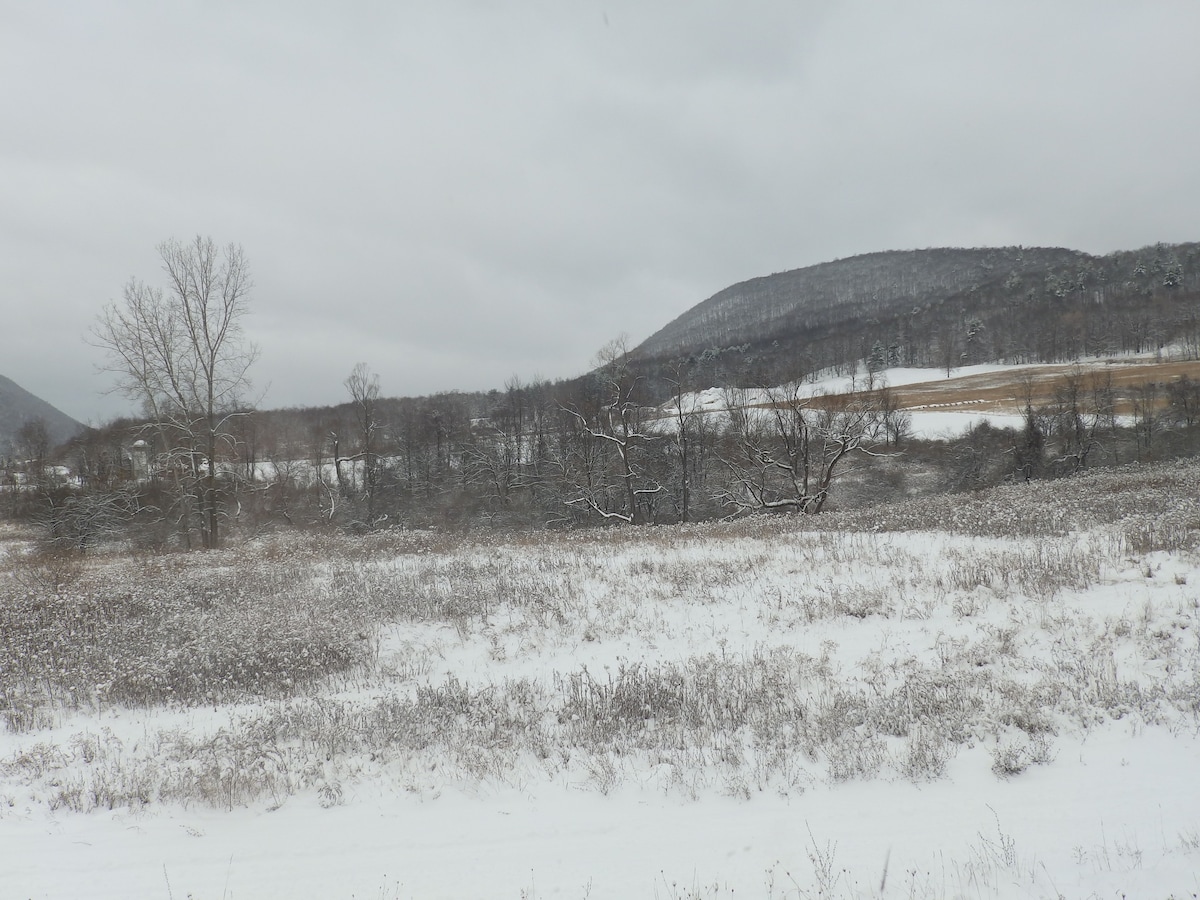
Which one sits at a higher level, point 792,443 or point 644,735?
point 792,443

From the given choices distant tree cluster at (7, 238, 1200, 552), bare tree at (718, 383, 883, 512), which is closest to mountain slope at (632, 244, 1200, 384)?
distant tree cluster at (7, 238, 1200, 552)

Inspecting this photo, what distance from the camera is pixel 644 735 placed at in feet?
19.4

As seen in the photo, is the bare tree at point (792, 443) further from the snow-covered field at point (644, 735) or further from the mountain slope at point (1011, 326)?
the mountain slope at point (1011, 326)

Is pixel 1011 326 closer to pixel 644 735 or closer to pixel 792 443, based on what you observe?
pixel 792 443

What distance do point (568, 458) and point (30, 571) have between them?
4361 cm

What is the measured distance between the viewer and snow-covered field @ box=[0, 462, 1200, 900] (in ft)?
13.6

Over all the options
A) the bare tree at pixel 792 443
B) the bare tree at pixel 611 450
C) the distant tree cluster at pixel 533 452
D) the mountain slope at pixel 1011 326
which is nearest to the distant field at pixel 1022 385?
the distant tree cluster at pixel 533 452

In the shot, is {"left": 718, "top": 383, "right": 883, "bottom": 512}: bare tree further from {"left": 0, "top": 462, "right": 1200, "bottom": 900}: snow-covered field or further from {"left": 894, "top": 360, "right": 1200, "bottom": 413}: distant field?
{"left": 894, "top": 360, "right": 1200, "bottom": 413}: distant field

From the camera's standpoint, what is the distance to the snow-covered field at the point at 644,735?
4.16 metres

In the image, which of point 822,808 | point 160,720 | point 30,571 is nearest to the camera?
point 822,808

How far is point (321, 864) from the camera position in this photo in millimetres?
4375

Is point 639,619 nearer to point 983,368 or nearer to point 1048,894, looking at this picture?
point 1048,894

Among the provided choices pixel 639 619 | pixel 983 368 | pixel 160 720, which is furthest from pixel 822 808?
pixel 983 368

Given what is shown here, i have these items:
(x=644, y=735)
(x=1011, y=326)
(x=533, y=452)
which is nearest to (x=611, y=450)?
(x=533, y=452)
